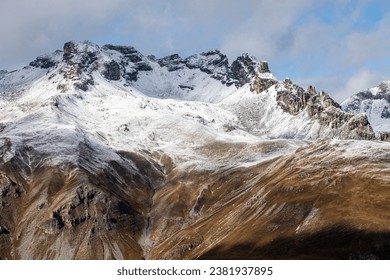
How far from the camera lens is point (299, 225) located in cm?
18288

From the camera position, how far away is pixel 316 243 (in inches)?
6457

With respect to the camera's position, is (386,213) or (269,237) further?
(269,237)

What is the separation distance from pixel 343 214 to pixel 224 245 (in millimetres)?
42154

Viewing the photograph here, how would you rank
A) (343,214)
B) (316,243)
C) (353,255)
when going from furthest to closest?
(343,214) → (316,243) → (353,255)
